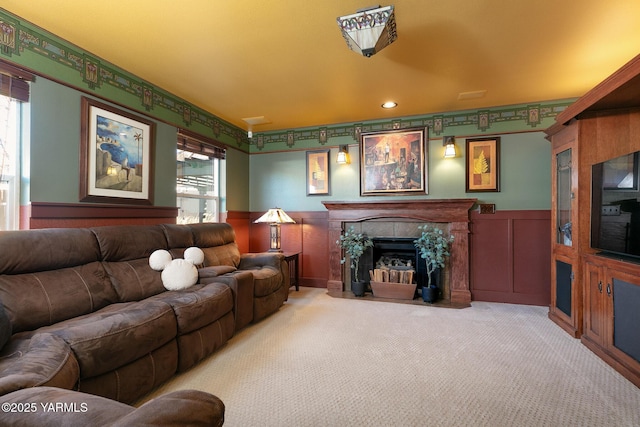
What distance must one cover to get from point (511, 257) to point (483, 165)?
4.15 ft

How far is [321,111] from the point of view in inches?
160

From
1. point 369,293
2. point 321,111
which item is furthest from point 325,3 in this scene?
point 369,293

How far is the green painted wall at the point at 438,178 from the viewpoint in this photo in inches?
151

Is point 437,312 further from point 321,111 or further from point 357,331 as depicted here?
point 321,111

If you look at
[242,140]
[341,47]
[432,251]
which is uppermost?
[341,47]

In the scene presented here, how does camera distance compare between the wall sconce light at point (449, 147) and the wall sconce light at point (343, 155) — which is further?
the wall sconce light at point (343, 155)

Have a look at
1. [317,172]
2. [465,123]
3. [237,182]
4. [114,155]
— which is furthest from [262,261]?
[465,123]

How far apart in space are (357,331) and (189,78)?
10.2 feet

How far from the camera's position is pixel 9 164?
2217 millimetres

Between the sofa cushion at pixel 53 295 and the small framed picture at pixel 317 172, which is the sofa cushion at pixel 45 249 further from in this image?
the small framed picture at pixel 317 172

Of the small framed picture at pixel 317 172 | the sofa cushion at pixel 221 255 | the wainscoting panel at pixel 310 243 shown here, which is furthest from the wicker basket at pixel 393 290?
the sofa cushion at pixel 221 255

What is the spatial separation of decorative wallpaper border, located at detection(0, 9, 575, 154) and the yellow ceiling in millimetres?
116

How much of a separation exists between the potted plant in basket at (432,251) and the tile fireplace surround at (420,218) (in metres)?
0.13

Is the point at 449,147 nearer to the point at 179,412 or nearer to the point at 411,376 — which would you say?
the point at 411,376
